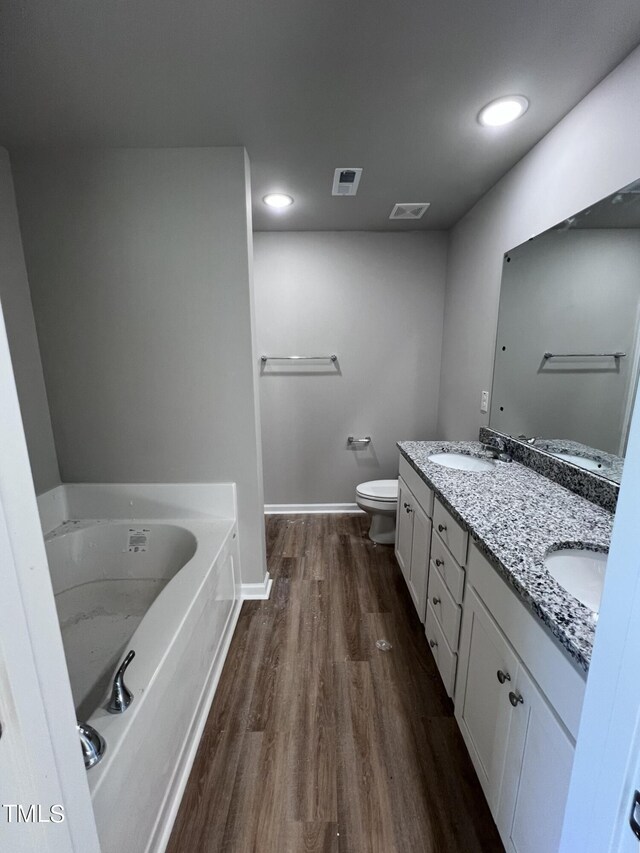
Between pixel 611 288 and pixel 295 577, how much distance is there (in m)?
2.15

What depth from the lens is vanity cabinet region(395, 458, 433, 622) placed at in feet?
5.26

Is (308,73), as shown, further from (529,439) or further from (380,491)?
(380,491)

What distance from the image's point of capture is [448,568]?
1324 millimetres

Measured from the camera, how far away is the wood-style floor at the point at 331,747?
1019 mm

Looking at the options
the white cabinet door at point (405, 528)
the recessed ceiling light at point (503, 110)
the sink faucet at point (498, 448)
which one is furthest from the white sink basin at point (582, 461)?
the recessed ceiling light at point (503, 110)

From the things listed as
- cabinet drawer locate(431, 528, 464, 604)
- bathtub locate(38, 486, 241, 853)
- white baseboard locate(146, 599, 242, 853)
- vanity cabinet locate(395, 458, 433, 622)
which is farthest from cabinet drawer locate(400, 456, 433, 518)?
white baseboard locate(146, 599, 242, 853)

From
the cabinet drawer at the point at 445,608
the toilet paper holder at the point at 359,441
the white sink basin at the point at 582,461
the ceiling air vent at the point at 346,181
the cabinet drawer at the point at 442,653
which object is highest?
the ceiling air vent at the point at 346,181

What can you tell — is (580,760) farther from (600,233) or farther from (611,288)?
(600,233)

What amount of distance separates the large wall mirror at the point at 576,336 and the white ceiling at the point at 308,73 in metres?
0.40

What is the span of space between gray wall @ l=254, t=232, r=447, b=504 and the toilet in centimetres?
36

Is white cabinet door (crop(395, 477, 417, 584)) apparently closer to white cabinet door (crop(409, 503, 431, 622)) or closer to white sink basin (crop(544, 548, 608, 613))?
white cabinet door (crop(409, 503, 431, 622))

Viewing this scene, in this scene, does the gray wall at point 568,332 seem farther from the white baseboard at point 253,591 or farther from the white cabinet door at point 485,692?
the white baseboard at point 253,591

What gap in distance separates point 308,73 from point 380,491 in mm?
2273

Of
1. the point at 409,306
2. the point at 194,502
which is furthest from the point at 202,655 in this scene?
the point at 409,306
